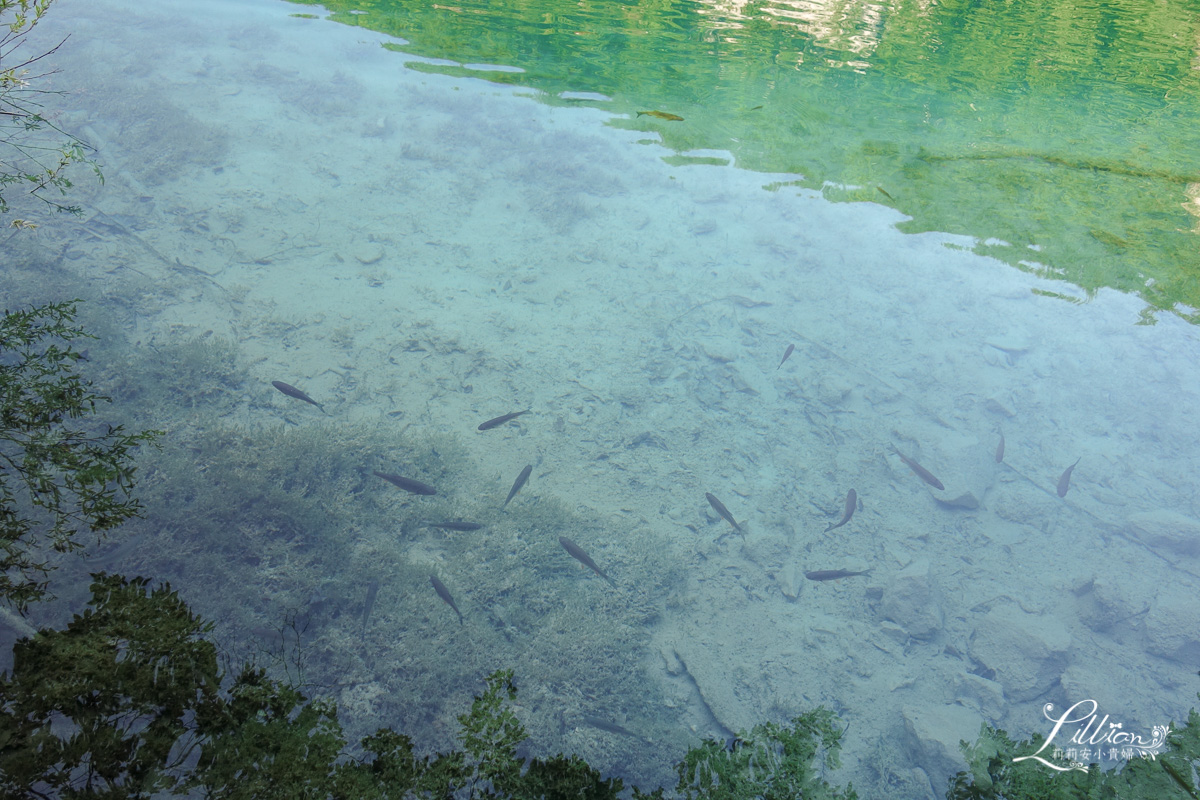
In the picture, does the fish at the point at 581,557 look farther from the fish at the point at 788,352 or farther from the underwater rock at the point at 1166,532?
the underwater rock at the point at 1166,532

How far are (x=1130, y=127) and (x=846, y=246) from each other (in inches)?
320

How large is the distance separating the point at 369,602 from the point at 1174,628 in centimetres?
548

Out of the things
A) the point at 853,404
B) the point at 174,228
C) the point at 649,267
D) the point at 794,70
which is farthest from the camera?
the point at 794,70

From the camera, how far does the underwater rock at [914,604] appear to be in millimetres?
3859

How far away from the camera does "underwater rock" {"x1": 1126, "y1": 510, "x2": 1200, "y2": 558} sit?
4.43 meters

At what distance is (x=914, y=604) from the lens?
3934mm

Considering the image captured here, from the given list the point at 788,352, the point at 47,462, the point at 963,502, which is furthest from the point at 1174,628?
the point at 47,462

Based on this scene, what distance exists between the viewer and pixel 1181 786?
2.87m

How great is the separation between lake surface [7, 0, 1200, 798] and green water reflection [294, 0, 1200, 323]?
0.13 m

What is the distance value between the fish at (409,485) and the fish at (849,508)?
3080mm

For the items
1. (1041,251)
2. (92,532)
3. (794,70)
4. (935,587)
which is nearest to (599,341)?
(935,587)

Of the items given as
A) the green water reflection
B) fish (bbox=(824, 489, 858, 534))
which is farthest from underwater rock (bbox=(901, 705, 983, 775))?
the green water reflection

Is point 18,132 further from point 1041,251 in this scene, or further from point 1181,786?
point 1041,251

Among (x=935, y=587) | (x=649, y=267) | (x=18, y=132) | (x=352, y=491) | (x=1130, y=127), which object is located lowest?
(x=935, y=587)
